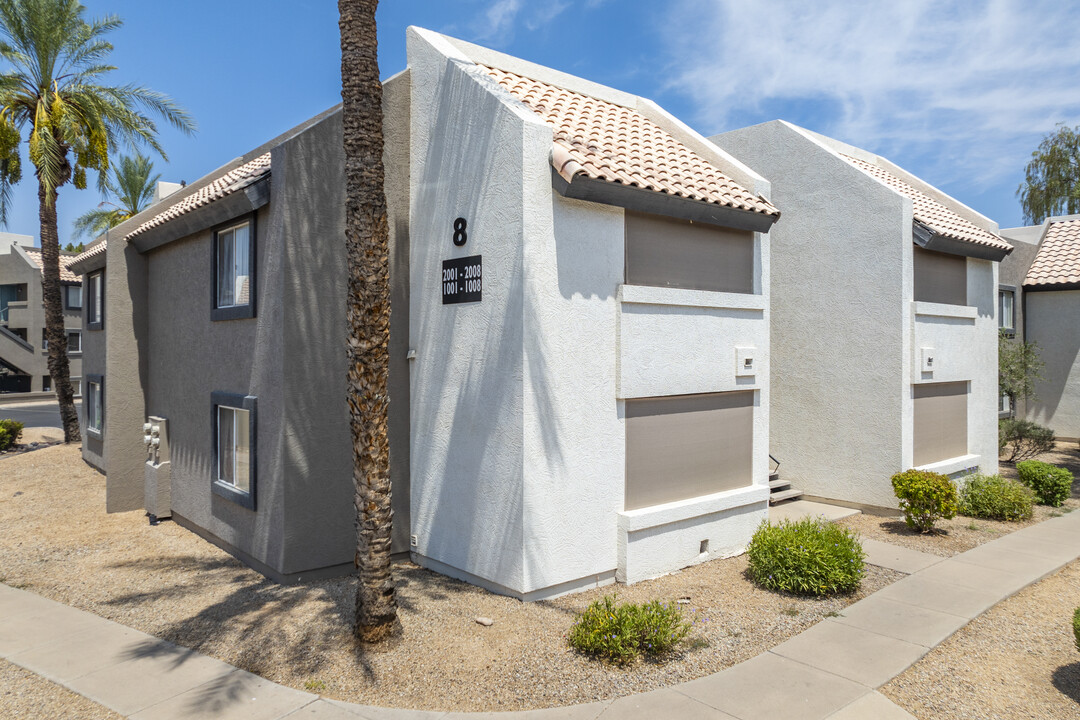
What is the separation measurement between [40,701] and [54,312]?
683 inches

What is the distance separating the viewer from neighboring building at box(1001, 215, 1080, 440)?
21391 millimetres

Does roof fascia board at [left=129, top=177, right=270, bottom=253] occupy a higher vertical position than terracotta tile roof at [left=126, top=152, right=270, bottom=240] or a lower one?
lower

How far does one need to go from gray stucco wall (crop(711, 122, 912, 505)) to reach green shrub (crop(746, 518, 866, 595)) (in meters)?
4.74

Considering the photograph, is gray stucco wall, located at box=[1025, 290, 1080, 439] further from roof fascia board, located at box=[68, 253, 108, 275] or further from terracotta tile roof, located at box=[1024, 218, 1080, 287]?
roof fascia board, located at box=[68, 253, 108, 275]

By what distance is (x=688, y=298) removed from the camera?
9375 millimetres

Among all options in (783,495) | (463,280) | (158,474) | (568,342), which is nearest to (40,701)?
(463,280)

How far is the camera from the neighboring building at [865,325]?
12.7m

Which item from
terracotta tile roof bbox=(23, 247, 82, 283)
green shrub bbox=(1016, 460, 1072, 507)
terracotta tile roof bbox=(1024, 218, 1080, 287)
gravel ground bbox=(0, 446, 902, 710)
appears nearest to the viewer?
gravel ground bbox=(0, 446, 902, 710)

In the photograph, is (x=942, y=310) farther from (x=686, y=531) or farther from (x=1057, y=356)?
(x=1057, y=356)

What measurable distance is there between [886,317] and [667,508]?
6577 millimetres

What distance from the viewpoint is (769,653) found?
6.89 metres

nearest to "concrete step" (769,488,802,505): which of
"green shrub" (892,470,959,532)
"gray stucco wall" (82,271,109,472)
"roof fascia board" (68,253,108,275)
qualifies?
"green shrub" (892,470,959,532)

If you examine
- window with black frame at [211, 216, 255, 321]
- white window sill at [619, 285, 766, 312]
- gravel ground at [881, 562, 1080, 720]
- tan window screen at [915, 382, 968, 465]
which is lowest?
gravel ground at [881, 562, 1080, 720]

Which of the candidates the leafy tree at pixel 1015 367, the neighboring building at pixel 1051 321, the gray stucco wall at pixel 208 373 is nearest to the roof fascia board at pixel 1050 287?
the neighboring building at pixel 1051 321
